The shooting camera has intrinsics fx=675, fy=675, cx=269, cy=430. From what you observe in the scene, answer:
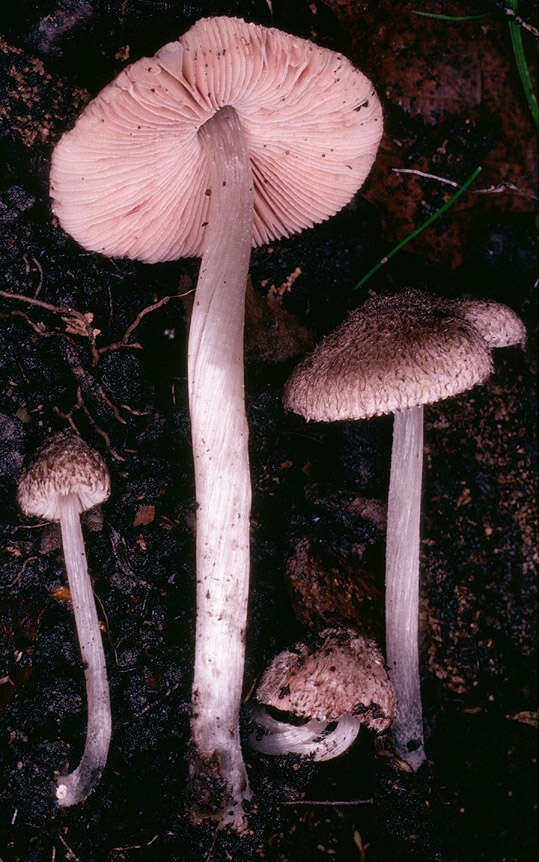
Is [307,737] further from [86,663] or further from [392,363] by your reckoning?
[392,363]

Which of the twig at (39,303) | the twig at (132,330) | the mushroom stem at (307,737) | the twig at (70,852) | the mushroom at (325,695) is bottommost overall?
the twig at (70,852)

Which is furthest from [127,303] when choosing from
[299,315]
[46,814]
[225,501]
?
[46,814]

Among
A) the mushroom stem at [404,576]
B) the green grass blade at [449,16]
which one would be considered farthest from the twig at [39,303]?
the green grass blade at [449,16]

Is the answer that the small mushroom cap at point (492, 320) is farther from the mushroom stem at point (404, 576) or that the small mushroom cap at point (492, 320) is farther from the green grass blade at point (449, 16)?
the green grass blade at point (449, 16)

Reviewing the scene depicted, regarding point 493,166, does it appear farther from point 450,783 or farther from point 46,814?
point 46,814

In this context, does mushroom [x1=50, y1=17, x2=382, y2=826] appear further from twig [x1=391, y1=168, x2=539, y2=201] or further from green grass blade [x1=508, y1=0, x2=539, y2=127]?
green grass blade [x1=508, y1=0, x2=539, y2=127]

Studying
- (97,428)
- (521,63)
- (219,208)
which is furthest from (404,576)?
(521,63)

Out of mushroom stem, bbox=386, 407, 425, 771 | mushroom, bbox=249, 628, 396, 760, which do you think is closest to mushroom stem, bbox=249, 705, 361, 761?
mushroom, bbox=249, 628, 396, 760
